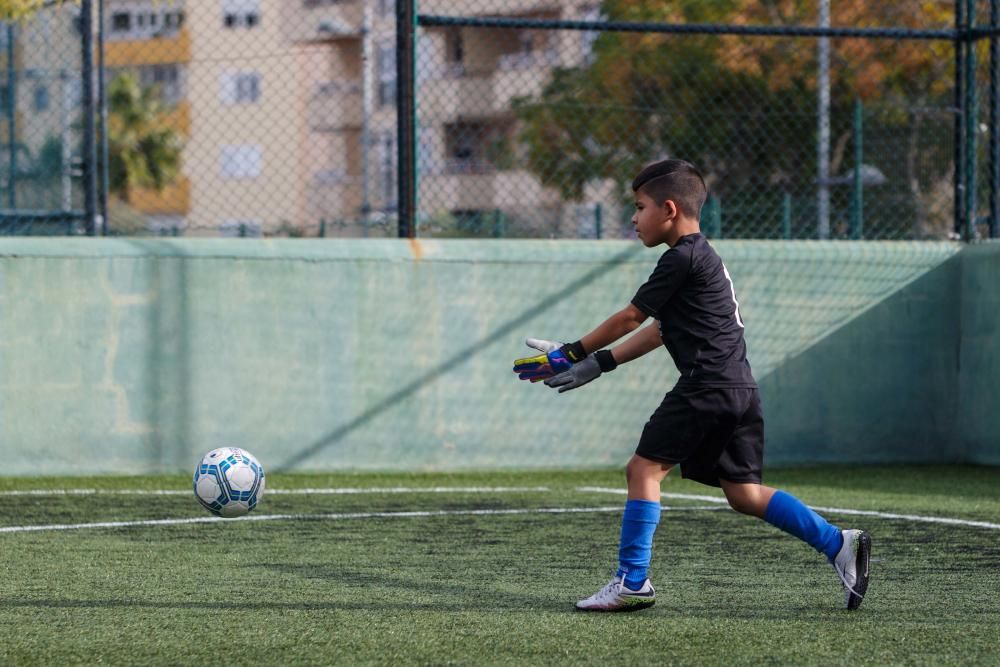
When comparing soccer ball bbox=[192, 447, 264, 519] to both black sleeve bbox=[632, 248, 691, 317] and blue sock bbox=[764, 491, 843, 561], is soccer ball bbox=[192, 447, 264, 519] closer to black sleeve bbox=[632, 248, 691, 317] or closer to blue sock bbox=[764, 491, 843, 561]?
black sleeve bbox=[632, 248, 691, 317]

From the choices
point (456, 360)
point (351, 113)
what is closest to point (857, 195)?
point (456, 360)

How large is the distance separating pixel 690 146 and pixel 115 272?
672 centimetres

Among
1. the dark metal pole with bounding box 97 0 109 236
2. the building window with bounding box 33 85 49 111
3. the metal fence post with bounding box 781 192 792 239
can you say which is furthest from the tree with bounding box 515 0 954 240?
the dark metal pole with bounding box 97 0 109 236

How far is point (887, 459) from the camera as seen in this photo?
10242 mm

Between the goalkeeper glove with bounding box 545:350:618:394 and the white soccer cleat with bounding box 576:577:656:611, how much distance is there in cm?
65

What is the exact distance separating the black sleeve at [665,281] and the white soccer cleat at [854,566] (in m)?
1.01

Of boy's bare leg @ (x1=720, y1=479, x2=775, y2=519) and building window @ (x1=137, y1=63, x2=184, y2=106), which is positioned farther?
building window @ (x1=137, y1=63, x2=184, y2=106)

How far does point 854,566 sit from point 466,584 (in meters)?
1.40

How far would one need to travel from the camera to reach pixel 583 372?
4.91m

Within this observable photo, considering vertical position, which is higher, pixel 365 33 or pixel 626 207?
pixel 365 33

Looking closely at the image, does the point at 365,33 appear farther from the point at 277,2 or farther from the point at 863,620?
the point at 277,2

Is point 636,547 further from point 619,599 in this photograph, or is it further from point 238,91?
point 238,91

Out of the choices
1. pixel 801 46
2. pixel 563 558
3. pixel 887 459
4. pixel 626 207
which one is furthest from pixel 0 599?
pixel 801 46

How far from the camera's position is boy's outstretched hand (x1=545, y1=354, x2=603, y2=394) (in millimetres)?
4910
